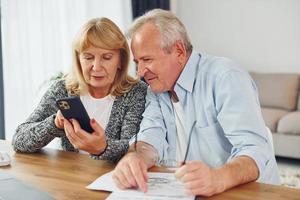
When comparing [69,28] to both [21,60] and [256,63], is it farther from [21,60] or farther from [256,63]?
[256,63]

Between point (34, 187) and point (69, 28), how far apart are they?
8.93ft

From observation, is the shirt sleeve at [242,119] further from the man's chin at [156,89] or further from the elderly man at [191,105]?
the man's chin at [156,89]

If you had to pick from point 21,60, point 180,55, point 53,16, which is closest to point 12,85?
point 21,60

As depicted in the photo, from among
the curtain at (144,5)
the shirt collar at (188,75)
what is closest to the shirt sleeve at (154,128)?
the shirt collar at (188,75)

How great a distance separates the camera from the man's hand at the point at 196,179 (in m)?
1.08

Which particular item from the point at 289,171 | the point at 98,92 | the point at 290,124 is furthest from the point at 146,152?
the point at 290,124

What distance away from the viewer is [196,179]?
108cm

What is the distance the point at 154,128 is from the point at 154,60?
25cm

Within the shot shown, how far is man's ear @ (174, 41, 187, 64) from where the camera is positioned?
161 centimetres

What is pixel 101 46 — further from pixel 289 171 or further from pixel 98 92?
pixel 289 171

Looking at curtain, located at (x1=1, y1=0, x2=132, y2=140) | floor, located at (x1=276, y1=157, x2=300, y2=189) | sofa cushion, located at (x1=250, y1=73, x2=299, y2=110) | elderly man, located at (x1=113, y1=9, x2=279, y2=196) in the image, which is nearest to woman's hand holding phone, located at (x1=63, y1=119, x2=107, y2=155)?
elderly man, located at (x1=113, y1=9, x2=279, y2=196)

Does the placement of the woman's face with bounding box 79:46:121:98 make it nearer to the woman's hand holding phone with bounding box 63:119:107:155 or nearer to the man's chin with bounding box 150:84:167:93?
the man's chin with bounding box 150:84:167:93

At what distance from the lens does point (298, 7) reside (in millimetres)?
4516

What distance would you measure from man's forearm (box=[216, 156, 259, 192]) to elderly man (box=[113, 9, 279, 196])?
42 mm
